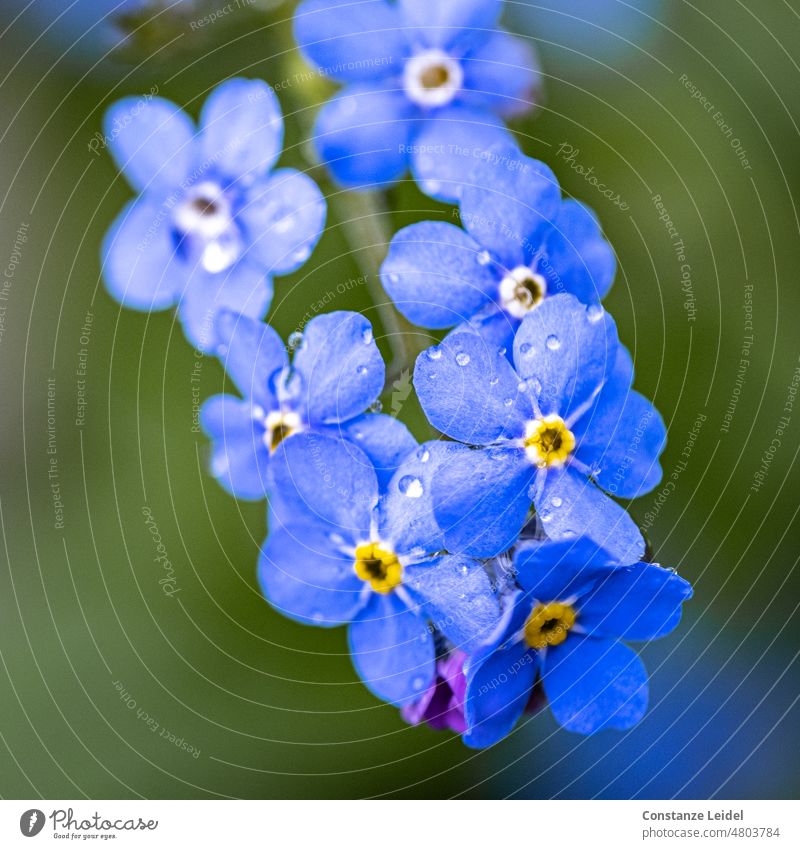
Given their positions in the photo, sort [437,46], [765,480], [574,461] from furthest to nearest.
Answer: [765,480] → [437,46] → [574,461]

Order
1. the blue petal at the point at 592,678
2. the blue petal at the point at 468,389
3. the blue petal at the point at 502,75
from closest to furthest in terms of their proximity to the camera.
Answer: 1. the blue petal at the point at 468,389
2. the blue petal at the point at 592,678
3. the blue petal at the point at 502,75

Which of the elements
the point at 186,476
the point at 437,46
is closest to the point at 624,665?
the point at 186,476

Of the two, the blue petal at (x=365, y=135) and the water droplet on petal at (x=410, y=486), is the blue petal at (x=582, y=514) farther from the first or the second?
the blue petal at (x=365, y=135)

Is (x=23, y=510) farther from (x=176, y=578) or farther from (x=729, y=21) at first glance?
(x=729, y=21)

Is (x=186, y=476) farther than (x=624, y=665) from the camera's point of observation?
Yes

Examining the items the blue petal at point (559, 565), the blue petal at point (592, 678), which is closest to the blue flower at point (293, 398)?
the blue petal at point (559, 565)

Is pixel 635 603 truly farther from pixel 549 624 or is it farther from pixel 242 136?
pixel 242 136
